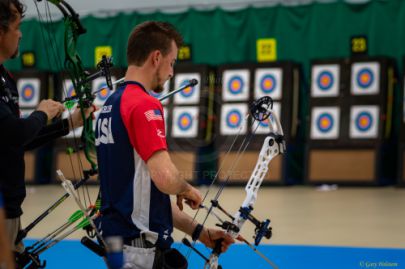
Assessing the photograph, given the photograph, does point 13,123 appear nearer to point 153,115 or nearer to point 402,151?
point 153,115

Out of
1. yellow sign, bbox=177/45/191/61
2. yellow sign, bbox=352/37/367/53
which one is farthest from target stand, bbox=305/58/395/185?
yellow sign, bbox=177/45/191/61

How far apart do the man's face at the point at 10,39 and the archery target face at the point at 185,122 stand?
20.0 ft

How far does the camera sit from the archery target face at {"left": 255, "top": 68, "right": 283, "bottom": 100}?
7.94m

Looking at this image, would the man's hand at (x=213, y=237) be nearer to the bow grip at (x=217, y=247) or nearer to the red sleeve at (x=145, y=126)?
the bow grip at (x=217, y=247)

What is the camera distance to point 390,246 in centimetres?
409

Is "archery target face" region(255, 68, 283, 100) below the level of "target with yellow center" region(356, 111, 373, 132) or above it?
above

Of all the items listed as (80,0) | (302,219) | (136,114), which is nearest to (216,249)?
(136,114)

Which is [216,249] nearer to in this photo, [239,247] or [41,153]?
[239,247]

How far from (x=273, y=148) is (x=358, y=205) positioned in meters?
4.01

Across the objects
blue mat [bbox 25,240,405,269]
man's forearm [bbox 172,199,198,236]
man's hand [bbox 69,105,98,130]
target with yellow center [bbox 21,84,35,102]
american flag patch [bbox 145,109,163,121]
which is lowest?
blue mat [bbox 25,240,405,269]

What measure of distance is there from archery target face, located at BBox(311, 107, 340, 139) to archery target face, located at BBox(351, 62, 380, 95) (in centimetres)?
32

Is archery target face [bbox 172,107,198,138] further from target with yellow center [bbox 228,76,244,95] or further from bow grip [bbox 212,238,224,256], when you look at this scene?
bow grip [bbox 212,238,224,256]

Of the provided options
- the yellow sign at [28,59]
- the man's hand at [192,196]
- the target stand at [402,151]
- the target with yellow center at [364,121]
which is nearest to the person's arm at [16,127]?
the man's hand at [192,196]

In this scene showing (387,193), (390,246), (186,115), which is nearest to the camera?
(390,246)
